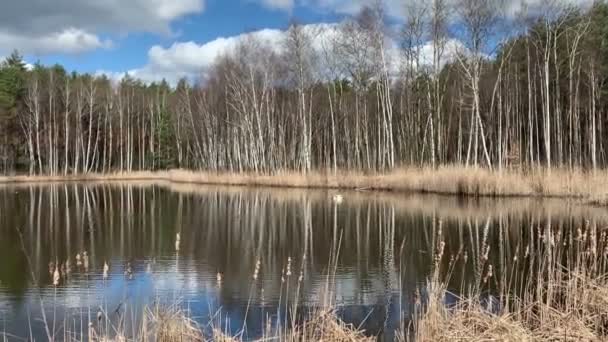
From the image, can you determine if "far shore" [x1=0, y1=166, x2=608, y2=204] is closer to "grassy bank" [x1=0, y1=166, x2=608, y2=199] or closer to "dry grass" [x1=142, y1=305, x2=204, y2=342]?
"grassy bank" [x1=0, y1=166, x2=608, y2=199]

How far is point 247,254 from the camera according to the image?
1190cm

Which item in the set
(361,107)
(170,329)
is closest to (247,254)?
(170,329)

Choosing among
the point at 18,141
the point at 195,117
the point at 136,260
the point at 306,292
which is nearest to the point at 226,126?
the point at 195,117

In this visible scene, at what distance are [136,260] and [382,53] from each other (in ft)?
78.7

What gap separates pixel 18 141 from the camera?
56031 mm

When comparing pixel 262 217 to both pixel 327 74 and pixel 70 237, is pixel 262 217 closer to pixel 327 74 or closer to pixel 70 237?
pixel 70 237

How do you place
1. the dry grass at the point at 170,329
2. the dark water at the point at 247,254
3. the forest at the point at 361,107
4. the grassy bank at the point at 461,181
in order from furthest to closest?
the forest at the point at 361,107
the grassy bank at the point at 461,181
the dark water at the point at 247,254
the dry grass at the point at 170,329

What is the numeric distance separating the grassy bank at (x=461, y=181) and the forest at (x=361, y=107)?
1588 mm

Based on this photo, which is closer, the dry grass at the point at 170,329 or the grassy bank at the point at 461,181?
the dry grass at the point at 170,329

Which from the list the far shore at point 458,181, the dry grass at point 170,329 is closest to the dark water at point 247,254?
the dry grass at point 170,329

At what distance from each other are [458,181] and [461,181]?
143mm

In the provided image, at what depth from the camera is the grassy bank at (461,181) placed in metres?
20.6

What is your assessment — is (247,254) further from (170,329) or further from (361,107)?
(361,107)

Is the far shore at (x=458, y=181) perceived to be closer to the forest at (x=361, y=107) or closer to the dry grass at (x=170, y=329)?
the forest at (x=361, y=107)
